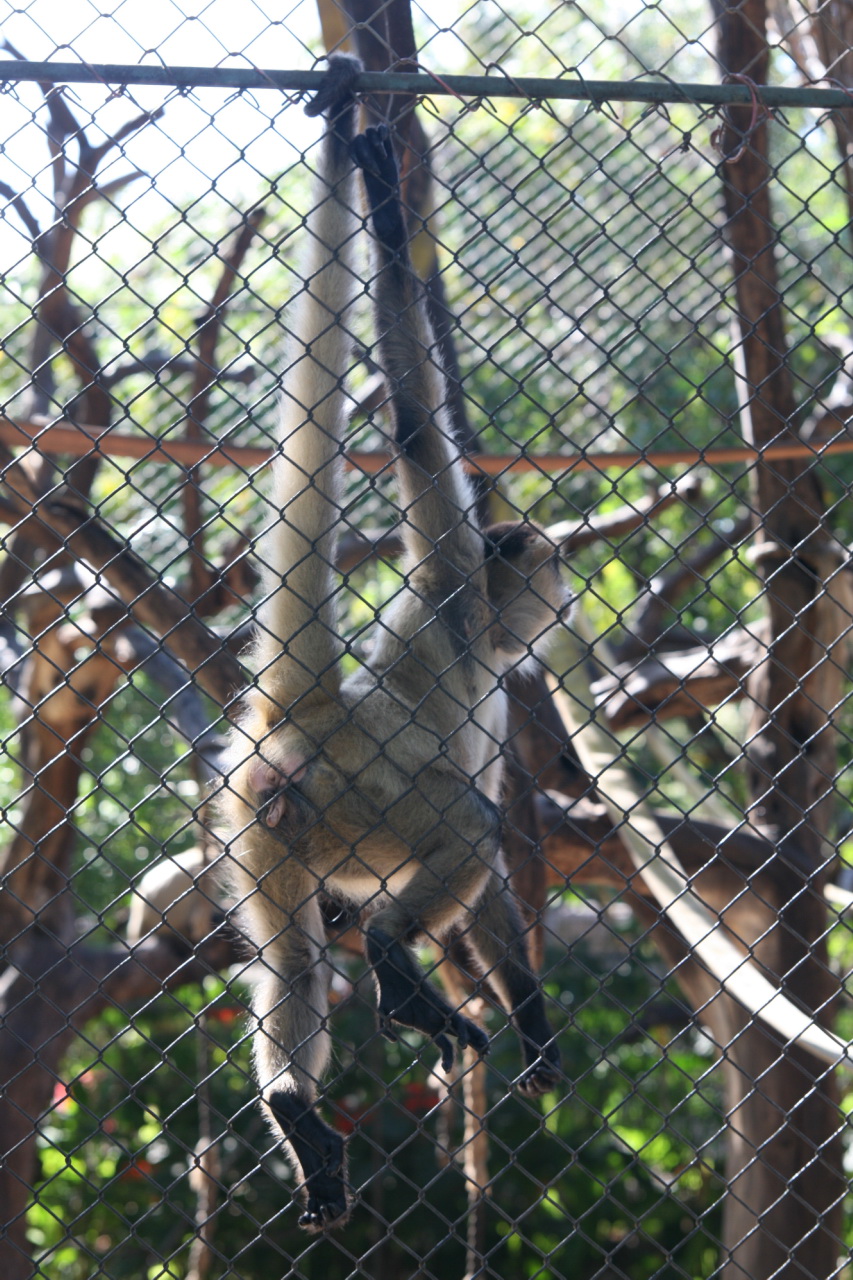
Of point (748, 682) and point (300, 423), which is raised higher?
point (300, 423)

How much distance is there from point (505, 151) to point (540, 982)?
5523mm

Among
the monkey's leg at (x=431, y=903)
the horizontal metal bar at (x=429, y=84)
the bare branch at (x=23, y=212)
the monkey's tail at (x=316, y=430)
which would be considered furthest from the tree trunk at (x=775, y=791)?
the bare branch at (x=23, y=212)

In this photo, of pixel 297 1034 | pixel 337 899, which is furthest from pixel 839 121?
pixel 297 1034

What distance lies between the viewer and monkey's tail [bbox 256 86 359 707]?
7.20 ft

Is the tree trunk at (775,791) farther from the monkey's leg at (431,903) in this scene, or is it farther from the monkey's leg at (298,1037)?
the monkey's leg at (298,1037)

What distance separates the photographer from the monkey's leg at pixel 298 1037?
228 cm

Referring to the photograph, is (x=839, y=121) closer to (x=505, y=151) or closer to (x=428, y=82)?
(x=428, y=82)

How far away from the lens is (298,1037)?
97.6 inches

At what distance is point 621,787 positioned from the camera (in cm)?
357

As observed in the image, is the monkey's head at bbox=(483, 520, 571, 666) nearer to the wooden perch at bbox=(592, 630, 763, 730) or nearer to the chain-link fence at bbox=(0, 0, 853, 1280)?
the chain-link fence at bbox=(0, 0, 853, 1280)

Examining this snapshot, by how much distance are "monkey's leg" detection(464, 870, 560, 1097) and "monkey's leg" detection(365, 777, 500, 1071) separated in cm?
9

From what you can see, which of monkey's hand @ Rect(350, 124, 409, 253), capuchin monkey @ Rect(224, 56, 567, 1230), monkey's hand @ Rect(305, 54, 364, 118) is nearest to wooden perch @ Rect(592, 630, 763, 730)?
capuchin monkey @ Rect(224, 56, 567, 1230)

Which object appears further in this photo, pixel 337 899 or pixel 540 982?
pixel 337 899

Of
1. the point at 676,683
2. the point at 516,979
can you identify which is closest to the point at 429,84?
the point at 516,979
